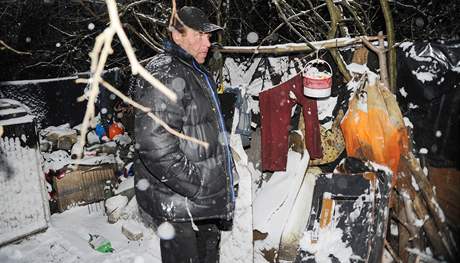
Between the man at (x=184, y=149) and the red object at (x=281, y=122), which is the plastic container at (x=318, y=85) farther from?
the man at (x=184, y=149)

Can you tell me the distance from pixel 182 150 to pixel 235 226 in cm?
192

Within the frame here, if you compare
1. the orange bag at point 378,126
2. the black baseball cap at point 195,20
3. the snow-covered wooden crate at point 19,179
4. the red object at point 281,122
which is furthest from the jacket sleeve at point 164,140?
the snow-covered wooden crate at point 19,179

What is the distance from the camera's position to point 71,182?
6.14 m

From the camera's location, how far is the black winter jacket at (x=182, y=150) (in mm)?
2514

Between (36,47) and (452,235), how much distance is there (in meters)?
14.2

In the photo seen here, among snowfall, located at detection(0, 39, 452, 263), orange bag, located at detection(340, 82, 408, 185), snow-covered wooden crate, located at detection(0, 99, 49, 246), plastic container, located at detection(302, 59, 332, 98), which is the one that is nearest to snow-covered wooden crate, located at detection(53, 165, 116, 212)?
snowfall, located at detection(0, 39, 452, 263)

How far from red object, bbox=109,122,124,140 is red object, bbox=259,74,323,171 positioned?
416cm

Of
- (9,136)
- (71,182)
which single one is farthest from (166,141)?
(71,182)

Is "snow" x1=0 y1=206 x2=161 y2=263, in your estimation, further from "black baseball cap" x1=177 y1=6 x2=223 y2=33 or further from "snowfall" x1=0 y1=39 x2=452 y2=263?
"black baseball cap" x1=177 y1=6 x2=223 y2=33

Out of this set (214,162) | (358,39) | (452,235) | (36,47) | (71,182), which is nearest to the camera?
(214,162)

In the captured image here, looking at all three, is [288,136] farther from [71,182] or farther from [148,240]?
[71,182]

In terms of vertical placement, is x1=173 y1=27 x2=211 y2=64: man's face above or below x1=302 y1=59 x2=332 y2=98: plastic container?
above

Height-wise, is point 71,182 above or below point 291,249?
Answer: above

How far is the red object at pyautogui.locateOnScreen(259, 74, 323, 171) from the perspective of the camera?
15.0 ft
